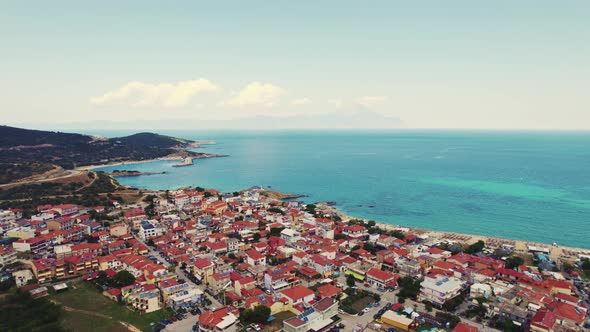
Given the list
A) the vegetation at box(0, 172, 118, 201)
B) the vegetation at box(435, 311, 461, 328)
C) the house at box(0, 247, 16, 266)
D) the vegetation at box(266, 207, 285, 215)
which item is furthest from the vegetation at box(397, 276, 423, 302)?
the vegetation at box(0, 172, 118, 201)

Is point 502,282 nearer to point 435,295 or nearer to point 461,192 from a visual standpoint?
point 435,295

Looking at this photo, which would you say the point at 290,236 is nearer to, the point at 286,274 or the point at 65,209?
the point at 286,274

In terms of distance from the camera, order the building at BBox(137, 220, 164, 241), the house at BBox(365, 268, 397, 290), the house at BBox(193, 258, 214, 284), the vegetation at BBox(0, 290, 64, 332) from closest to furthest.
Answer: the vegetation at BBox(0, 290, 64, 332), the house at BBox(365, 268, 397, 290), the house at BBox(193, 258, 214, 284), the building at BBox(137, 220, 164, 241)

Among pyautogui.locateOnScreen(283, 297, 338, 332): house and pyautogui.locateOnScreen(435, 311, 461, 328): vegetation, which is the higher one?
pyautogui.locateOnScreen(283, 297, 338, 332): house

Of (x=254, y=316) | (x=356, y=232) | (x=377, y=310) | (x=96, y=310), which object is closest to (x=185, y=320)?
(x=254, y=316)

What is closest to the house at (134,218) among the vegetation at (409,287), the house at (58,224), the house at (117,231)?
the house at (117,231)

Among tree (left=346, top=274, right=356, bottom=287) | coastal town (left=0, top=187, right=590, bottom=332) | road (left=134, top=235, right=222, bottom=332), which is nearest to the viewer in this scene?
road (left=134, top=235, right=222, bottom=332)

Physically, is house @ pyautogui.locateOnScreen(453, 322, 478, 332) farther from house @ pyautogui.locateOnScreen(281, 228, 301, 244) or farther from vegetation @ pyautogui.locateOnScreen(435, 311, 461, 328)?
house @ pyautogui.locateOnScreen(281, 228, 301, 244)
